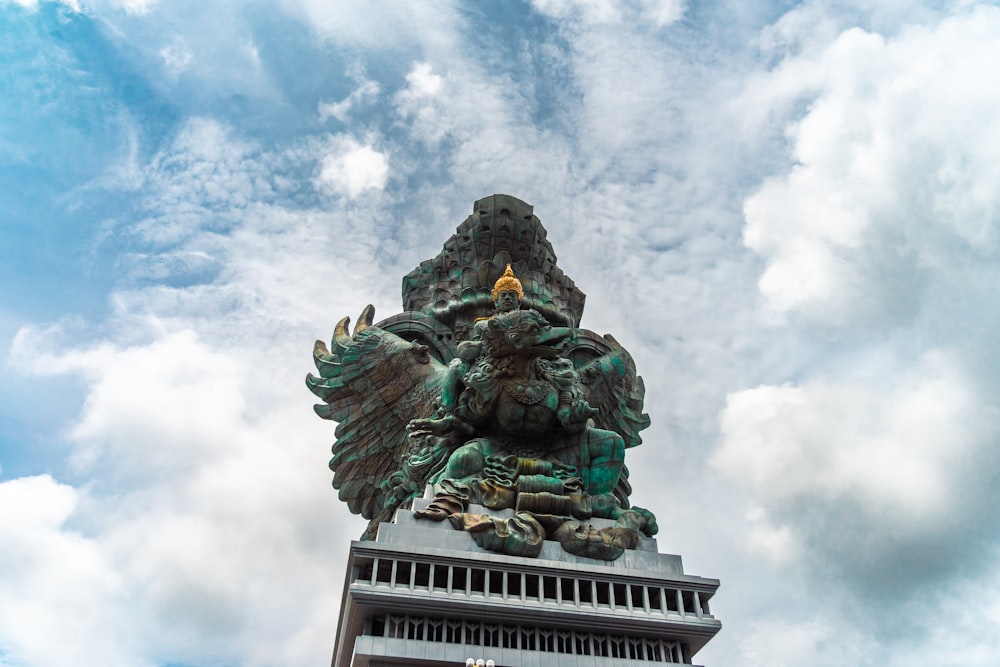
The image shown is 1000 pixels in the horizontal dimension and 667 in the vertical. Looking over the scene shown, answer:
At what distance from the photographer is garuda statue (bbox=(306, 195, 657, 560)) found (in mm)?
21484

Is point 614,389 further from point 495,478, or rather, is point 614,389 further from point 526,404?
point 495,478

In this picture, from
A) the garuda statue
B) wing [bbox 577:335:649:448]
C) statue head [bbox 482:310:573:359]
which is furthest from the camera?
wing [bbox 577:335:649:448]

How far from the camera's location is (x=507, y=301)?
26125 millimetres

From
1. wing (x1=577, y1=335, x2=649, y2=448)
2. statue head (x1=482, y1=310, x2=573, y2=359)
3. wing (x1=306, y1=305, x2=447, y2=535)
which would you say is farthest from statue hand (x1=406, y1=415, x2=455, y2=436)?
wing (x1=577, y1=335, x2=649, y2=448)

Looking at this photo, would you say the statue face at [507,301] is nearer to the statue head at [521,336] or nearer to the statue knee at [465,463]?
the statue head at [521,336]

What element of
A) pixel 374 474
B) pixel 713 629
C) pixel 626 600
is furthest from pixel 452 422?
pixel 713 629

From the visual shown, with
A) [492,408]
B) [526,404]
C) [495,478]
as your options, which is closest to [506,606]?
[495,478]

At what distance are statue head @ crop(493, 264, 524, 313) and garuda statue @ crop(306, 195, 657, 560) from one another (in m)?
0.06

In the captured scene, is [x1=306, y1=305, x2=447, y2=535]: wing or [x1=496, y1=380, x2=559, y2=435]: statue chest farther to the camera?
[x1=306, y1=305, x2=447, y2=535]: wing

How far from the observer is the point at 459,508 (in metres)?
21.2

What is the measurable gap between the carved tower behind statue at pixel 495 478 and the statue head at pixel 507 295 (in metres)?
0.07

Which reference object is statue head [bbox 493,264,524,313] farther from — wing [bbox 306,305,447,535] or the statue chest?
the statue chest

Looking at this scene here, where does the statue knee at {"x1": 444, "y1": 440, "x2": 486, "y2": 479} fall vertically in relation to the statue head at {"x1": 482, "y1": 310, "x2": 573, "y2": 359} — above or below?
below

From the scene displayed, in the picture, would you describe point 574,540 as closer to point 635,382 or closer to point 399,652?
point 399,652
